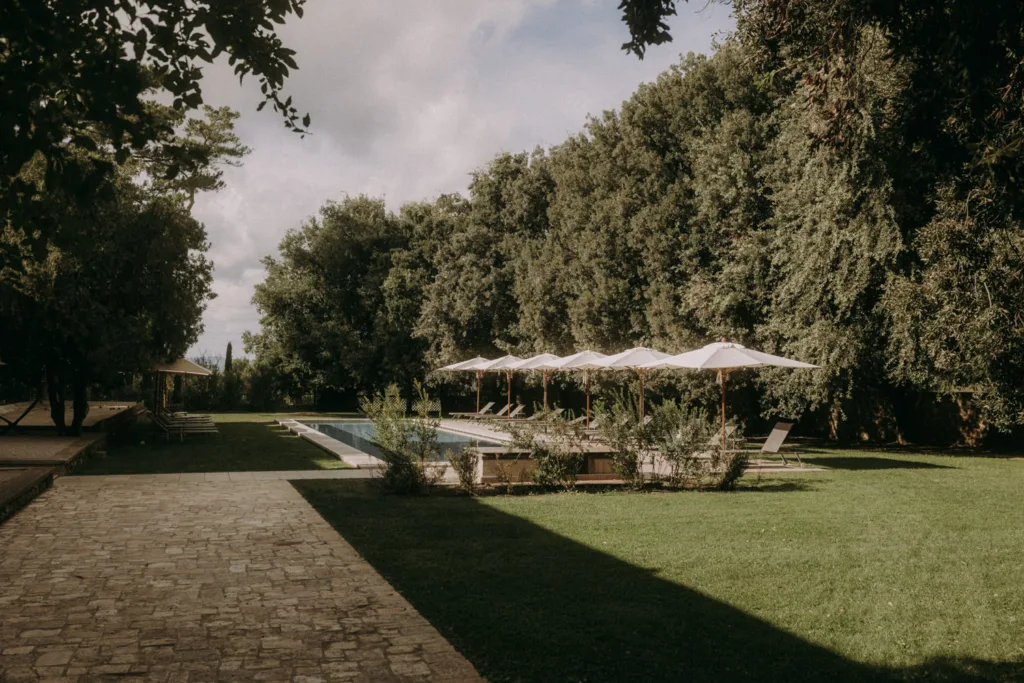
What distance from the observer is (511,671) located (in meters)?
4.36

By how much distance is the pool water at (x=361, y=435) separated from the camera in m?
21.1

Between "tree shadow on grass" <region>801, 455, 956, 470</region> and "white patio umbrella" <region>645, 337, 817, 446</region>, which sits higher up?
"white patio umbrella" <region>645, 337, 817, 446</region>

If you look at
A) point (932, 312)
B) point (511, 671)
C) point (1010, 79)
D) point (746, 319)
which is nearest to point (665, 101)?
point (746, 319)

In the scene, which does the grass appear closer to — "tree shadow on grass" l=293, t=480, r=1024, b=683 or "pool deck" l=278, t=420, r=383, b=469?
"pool deck" l=278, t=420, r=383, b=469

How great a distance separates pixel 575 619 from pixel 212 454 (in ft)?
44.1

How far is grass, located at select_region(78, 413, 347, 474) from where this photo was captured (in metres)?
14.5

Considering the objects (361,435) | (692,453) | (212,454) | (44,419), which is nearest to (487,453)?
(692,453)

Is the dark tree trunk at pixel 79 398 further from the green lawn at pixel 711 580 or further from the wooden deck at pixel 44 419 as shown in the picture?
the green lawn at pixel 711 580

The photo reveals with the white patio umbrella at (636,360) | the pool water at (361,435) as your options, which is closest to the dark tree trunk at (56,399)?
the pool water at (361,435)

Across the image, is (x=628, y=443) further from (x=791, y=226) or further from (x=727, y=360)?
(x=791, y=226)

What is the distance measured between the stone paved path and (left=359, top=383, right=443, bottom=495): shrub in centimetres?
182

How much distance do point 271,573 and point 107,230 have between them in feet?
44.9

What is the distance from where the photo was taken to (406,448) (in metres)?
11.2

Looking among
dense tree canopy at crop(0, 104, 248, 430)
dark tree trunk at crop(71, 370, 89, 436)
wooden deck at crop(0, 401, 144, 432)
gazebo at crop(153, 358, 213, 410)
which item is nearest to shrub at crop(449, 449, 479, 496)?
dense tree canopy at crop(0, 104, 248, 430)
